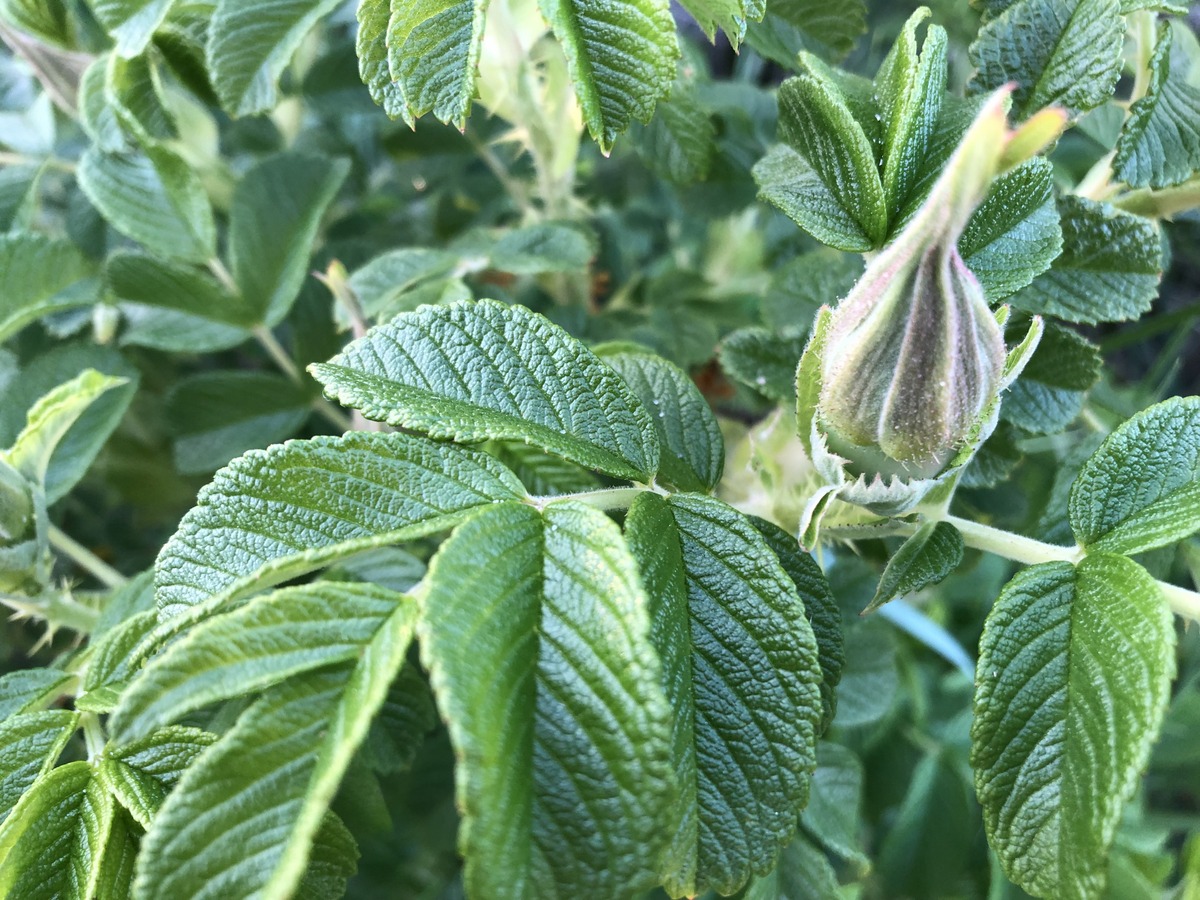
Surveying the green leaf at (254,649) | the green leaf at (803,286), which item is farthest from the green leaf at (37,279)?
the green leaf at (803,286)

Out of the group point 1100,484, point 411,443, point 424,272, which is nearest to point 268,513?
point 411,443

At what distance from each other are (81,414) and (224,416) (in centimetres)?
15

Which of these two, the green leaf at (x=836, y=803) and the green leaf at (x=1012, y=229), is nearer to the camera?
the green leaf at (x=1012, y=229)

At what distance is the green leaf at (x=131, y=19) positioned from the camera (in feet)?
2.35

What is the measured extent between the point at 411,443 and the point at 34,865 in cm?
32

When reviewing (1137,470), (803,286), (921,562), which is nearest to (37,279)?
(803,286)

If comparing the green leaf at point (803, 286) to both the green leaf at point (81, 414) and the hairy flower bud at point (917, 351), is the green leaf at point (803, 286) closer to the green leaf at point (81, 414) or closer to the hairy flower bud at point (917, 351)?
the hairy flower bud at point (917, 351)

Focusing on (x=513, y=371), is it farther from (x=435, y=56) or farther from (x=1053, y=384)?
(x=1053, y=384)

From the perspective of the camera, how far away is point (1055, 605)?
0.50 metres

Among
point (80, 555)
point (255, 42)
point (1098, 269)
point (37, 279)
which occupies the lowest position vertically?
point (80, 555)

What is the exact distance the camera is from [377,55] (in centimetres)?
57

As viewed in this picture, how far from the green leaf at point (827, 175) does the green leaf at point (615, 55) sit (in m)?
0.11

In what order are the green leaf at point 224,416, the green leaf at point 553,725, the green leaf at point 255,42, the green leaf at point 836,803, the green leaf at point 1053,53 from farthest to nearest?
the green leaf at point 224,416 < the green leaf at point 836,803 < the green leaf at point 255,42 < the green leaf at point 1053,53 < the green leaf at point 553,725

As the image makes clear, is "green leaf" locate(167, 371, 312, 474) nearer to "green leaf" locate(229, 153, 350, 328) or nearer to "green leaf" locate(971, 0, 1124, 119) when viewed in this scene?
"green leaf" locate(229, 153, 350, 328)
